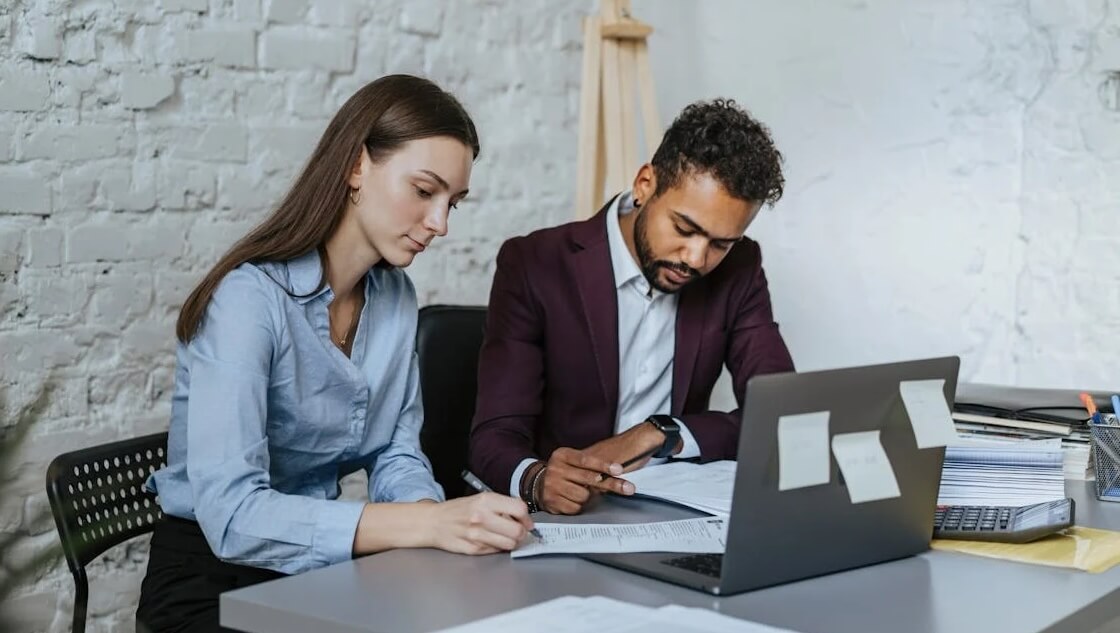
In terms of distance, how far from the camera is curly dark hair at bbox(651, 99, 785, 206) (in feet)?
7.31

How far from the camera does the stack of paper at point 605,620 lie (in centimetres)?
117

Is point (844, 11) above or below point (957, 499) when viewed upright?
above

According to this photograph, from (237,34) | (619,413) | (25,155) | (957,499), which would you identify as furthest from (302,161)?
(957,499)

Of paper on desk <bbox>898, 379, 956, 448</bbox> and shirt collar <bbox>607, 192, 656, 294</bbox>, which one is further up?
shirt collar <bbox>607, 192, 656, 294</bbox>

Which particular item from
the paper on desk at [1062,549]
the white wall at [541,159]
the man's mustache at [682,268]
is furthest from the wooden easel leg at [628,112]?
the paper on desk at [1062,549]

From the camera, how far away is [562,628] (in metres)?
1.17

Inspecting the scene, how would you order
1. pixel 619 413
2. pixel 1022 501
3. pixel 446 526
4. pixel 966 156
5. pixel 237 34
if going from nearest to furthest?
pixel 446 526 → pixel 1022 501 → pixel 619 413 → pixel 237 34 → pixel 966 156

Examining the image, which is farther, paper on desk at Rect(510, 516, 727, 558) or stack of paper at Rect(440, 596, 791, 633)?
paper on desk at Rect(510, 516, 727, 558)

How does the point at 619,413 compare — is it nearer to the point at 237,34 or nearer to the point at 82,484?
the point at 82,484

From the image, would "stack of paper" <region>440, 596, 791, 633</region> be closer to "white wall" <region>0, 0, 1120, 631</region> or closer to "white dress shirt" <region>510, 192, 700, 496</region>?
"white dress shirt" <region>510, 192, 700, 496</region>

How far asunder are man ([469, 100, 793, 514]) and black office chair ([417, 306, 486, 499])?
0.41ft

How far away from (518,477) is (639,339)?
49cm

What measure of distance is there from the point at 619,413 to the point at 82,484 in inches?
39.7

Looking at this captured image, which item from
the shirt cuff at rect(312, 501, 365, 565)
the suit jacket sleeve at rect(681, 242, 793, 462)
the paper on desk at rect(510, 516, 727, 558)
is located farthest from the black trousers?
the suit jacket sleeve at rect(681, 242, 793, 462)
